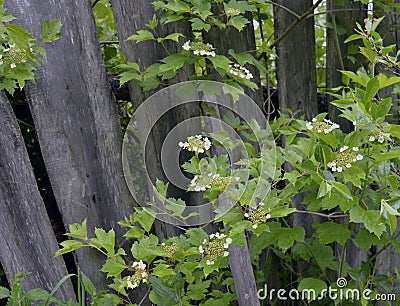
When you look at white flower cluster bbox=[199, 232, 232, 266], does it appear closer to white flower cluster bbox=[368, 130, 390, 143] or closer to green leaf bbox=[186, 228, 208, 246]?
green leaf bbox=[186, 228, 208, 246]

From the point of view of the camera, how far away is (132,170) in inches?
66.3

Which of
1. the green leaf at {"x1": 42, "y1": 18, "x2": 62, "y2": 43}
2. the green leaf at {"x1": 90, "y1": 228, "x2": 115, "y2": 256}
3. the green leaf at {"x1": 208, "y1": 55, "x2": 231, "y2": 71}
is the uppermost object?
the green leaf at {"x1": 42, "y1": 18, "x2": 62, "y2": 43}

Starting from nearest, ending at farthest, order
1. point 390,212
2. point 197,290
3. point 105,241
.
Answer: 1. point 390,212
2. point 105,241
3. point 197,290

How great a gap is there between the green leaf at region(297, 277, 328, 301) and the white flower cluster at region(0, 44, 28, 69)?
1.12 metres

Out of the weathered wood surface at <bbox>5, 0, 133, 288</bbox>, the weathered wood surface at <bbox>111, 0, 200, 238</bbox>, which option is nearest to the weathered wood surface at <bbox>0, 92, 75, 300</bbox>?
the weathered wood surface at <bbox>5, 0, 133, 288</bbox>

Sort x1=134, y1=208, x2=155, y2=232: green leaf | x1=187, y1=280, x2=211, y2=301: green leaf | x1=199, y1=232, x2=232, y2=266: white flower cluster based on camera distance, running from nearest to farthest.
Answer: x1=199, y1=232, x2=232, y2=266: white flower cluster < x1=134, y1=208, x2=155, y2=232: green leaf < x1=187, y1=280, x2=211, y2=301: green leaf

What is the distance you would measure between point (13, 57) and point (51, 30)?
0.14 meters

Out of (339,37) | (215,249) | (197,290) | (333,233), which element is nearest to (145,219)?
(215,249)

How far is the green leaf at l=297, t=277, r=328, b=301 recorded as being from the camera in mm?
1510

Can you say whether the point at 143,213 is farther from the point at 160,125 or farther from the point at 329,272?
the point at 329,272

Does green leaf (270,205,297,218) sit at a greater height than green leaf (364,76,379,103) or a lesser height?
lesser

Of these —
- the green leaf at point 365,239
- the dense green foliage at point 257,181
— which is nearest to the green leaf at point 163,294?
the dense green foliage at point 257,181

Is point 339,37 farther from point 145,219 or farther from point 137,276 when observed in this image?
point 137,276

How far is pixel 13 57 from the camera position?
1311 mm
